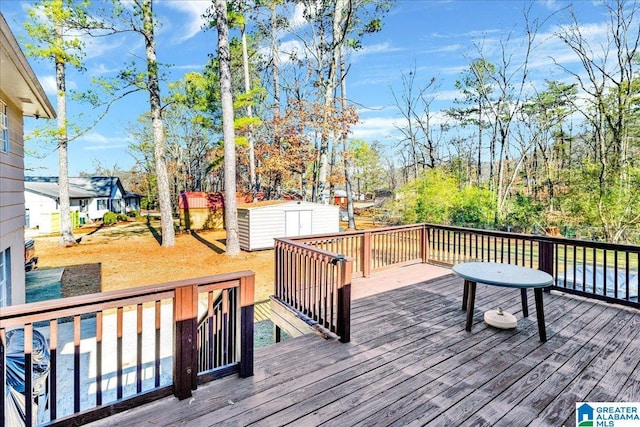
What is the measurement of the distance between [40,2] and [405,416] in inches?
633

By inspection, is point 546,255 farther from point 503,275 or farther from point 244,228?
point 244,228

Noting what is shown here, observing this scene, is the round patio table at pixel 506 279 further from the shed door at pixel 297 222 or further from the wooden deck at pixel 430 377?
the shed door at pixel 297 222

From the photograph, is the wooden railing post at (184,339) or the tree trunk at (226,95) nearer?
the wooden railing post at (184,339)

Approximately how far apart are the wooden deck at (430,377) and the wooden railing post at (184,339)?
108 mm

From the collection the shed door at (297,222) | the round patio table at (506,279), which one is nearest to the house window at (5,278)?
the round patio table at (506,279)

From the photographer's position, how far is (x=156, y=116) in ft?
42.4

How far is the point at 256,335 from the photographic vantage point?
240 inches

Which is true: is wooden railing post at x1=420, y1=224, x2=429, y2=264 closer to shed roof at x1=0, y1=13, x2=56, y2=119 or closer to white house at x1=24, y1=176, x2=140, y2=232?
shed roof at x1=0, y1=13, x2=56, y2=119

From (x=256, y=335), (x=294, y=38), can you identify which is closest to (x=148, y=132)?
(x=294, y=38)

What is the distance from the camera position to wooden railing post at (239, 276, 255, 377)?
2486 millimetres

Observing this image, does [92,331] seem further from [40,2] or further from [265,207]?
[40,2]

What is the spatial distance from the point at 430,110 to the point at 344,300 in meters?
20.8

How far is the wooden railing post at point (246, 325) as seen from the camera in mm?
2486

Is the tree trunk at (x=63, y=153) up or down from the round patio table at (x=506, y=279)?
up
